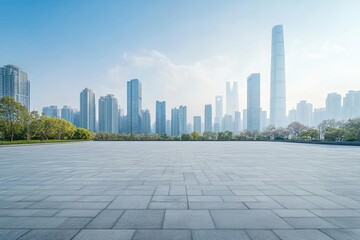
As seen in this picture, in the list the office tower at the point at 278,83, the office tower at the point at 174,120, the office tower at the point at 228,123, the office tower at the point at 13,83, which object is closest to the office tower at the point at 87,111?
the office tower at the point at 13,83

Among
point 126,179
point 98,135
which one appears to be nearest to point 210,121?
point 98,135

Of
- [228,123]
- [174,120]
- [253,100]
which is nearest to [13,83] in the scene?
[174,120]

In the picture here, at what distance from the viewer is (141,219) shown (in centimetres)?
355

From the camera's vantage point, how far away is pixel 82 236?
2.98m

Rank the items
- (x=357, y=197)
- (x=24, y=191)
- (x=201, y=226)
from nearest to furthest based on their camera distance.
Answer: (x=201, y=226) → (x=357, y=197) → (x=24, y=191)

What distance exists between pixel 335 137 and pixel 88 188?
45202mm

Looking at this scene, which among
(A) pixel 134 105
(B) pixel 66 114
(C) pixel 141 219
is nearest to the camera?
(C) pixel 141 219

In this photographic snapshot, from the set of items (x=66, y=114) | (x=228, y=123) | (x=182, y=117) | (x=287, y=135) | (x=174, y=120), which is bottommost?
(x=287, y=135)

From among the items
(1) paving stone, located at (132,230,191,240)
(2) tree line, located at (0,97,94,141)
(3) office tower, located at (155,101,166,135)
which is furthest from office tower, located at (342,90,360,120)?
(1) paving stone, located at (132,230,191,240)

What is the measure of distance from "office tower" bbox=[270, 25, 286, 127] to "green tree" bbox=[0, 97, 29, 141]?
14724cm

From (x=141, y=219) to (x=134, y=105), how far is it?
9368 cm

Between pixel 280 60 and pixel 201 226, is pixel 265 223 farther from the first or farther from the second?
pixel 280 60

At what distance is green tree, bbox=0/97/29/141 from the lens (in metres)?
31.3

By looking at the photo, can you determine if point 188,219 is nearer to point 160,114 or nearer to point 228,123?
point 160,114
